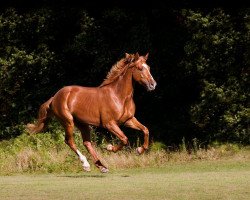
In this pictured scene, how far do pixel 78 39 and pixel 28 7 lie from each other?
7.31 feet

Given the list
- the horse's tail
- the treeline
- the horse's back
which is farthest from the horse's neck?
the treeline

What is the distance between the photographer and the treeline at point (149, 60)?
22531 millimetres

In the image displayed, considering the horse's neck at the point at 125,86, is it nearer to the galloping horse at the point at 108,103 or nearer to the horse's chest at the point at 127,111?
the galloping horse at the point at 108,103

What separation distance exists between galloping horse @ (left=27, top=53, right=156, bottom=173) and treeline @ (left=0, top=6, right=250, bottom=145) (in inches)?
280

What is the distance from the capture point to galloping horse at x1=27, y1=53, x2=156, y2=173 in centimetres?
1544

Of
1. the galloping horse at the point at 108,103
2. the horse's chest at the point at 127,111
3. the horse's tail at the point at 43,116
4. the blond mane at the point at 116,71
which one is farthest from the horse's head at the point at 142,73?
the horse's tail at the point at 43,116

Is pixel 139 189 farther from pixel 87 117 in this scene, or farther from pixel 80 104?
pixel 80 104

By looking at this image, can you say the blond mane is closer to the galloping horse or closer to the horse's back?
the galloping horse

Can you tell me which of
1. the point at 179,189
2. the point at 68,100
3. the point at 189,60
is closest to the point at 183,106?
the point at 189,60

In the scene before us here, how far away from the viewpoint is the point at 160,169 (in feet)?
58.8

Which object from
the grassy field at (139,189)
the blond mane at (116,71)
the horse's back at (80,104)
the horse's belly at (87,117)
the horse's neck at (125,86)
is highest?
the blond mane at (116,71)

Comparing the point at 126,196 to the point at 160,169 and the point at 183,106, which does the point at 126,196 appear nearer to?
the point at 160,169

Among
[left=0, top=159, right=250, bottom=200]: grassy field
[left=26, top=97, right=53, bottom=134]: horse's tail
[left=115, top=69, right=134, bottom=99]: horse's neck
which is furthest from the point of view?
[left=26, top=97, right=53, bottom=134]: horse's tail

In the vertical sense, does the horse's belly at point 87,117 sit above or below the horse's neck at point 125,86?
below
